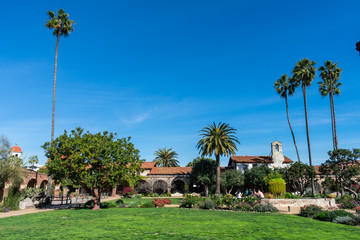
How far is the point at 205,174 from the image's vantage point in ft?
163

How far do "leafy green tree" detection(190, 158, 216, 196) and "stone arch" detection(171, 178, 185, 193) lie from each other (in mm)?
5429

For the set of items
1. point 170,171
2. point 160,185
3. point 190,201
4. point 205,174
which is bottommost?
point 160,185

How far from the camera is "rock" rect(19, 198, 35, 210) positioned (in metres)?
25.5

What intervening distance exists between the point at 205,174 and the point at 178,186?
10690mm

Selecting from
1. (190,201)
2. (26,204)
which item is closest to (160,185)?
(190,201)

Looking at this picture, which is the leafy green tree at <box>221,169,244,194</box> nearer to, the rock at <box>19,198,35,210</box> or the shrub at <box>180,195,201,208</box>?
the shrub at <box>180,195,201,208</box>

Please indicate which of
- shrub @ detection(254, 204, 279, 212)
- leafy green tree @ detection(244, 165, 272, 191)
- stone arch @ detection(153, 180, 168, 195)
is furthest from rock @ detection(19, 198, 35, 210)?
leafy green tree @ detection(244, 165, 272, 191)

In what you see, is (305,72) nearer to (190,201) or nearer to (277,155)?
(277,155)

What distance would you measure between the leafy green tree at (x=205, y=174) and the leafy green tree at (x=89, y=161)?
25.2m

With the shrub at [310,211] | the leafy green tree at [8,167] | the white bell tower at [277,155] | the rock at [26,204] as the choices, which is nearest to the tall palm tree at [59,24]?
the leafy green tree at [8,167]

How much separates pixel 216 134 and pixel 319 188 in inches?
1009

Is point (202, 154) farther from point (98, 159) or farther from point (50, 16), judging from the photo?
point (50, 16)

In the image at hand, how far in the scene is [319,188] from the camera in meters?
50.2

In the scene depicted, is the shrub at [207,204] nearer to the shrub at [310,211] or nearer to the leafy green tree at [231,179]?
the shrub at [310,211]
